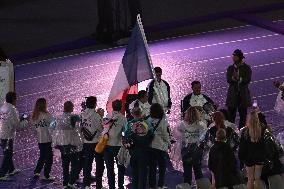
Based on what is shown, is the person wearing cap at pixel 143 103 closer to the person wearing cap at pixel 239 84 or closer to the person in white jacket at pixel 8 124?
the person in white jacket at pixel 8 124

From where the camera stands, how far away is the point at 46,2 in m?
33.6

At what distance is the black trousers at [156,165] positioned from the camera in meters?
15.4

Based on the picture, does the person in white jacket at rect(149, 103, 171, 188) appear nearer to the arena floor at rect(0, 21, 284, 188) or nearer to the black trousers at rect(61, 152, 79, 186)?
the black trousers at rect(61, 152, 79, 186)

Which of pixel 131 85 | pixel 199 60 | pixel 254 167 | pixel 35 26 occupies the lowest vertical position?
pixel 254 167

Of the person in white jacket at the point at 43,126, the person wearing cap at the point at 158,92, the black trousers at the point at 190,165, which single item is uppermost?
the person wearing cap at the point at 158,92

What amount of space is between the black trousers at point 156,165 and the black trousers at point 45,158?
2045 millimetres

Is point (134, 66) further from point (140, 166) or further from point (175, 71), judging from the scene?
point (175, 71)

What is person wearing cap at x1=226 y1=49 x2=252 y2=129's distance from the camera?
17.9 meters

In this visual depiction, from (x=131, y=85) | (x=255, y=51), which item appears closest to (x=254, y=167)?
(x=131, y=85)

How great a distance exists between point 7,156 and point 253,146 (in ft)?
16.3

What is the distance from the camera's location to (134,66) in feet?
52.7

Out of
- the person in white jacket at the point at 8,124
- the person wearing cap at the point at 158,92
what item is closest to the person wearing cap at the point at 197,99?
the person wearing cap at the point at 158,92

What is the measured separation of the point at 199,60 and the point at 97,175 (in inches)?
370

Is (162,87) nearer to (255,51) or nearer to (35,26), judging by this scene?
(255,51)
